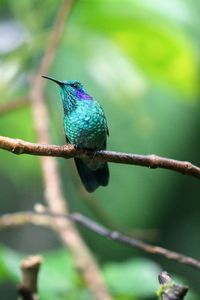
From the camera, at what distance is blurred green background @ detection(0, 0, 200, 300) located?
2.44m

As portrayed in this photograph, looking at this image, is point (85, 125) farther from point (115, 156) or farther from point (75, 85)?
point (115, 156)

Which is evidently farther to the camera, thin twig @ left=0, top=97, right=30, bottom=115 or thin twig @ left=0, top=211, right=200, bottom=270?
thin twig @ left=0, top=97, right=30, bottom=115

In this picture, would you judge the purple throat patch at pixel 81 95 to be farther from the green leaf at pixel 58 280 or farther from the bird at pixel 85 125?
the green leaf at pixel 58 280

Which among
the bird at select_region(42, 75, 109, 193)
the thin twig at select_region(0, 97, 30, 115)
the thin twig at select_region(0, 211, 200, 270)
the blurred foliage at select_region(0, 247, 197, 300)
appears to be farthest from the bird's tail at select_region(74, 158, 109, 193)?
the thin twig at select_region(0, 97, 30, 115)

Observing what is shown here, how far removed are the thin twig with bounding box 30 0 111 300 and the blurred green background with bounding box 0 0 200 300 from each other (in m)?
0.11

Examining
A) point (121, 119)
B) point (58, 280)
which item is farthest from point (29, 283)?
point (121, 119)

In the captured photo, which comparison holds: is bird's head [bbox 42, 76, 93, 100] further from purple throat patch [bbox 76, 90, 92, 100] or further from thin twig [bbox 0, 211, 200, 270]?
thin twig [bbox 0, 211, 200, 270]

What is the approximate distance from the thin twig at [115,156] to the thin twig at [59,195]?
A: 0.89 m

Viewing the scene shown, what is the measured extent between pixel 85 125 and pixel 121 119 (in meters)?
2.39

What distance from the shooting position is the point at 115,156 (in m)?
1.17

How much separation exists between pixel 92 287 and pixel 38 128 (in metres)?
0.76

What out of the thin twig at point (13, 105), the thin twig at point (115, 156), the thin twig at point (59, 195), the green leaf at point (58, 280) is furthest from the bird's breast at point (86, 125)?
the thin twig at point (13, 105)

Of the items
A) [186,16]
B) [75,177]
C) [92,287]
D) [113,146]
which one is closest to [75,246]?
[92,287]

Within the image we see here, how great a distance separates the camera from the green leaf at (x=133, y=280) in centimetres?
223
